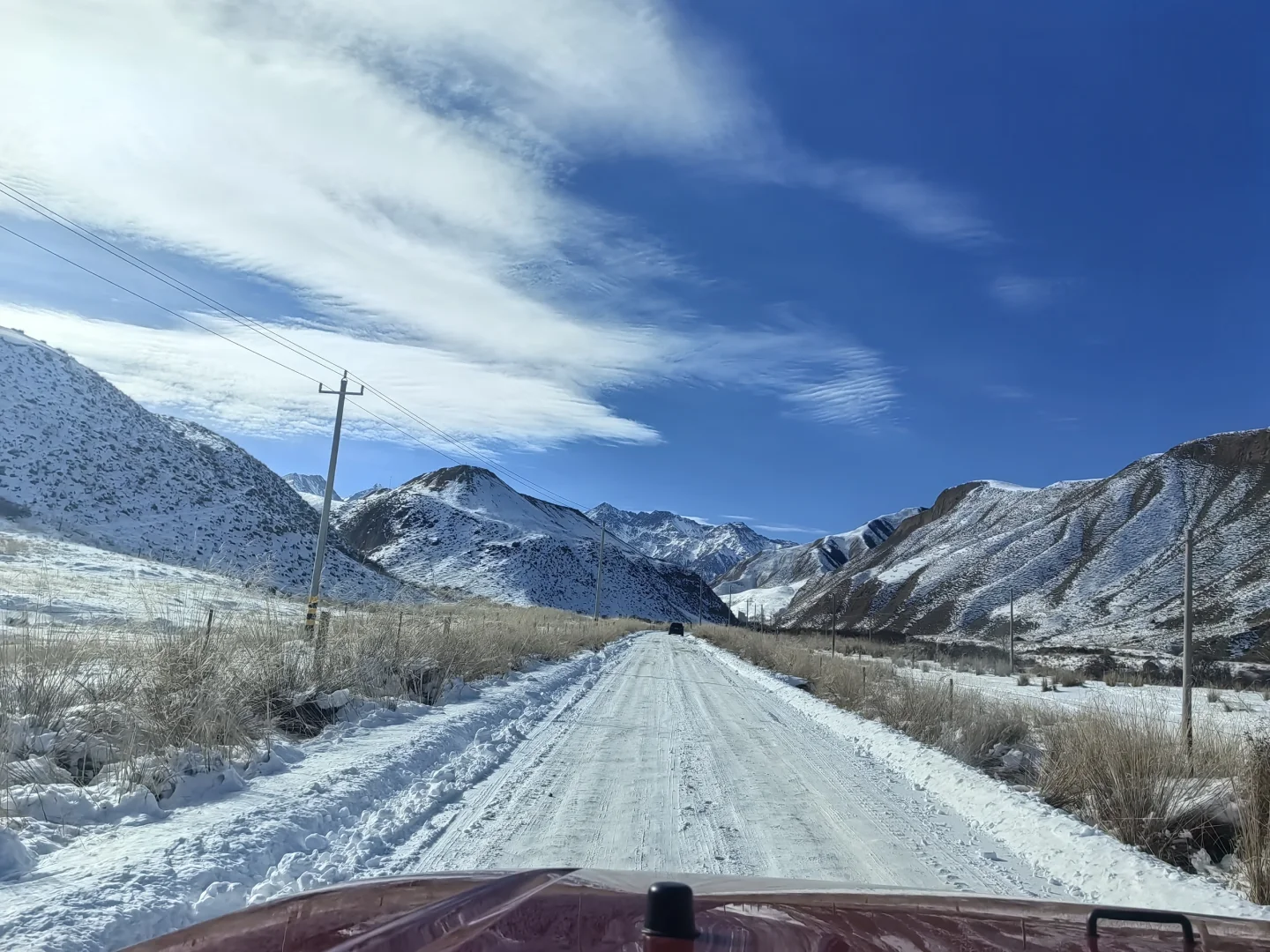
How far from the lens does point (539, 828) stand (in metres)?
6.16

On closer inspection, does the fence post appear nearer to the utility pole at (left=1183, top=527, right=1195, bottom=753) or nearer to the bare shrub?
the utility pole at (left=1183, top=527, right=1195, bottom=753)

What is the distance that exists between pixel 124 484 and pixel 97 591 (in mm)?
43676

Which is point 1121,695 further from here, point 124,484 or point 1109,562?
point 1109,562

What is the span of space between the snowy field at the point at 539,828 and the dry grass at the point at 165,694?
1.65 feet

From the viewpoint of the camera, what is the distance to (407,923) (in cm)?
227

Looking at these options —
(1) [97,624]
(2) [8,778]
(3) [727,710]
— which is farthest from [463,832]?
(3) [727,710]

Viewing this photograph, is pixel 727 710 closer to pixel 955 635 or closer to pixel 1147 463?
pixel 955 635

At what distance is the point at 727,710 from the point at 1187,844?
907 centimetres

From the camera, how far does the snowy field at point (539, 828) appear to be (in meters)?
4.29

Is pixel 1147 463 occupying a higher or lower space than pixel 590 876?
higher

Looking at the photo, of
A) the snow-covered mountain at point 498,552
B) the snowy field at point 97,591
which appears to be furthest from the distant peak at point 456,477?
the snowy field at point 97,591

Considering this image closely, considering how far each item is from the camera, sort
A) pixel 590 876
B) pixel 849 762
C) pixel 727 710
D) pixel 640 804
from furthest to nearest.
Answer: pixel 727 710, pixel 849 762, pixel 640 804, pixel 590 876

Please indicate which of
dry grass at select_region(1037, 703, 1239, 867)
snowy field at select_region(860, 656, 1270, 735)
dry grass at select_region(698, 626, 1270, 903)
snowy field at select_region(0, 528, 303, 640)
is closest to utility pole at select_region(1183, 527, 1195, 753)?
dry grass at select_region(698, 626, 1270, 903)

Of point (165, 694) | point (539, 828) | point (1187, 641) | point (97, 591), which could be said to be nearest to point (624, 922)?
point (539, 828)
